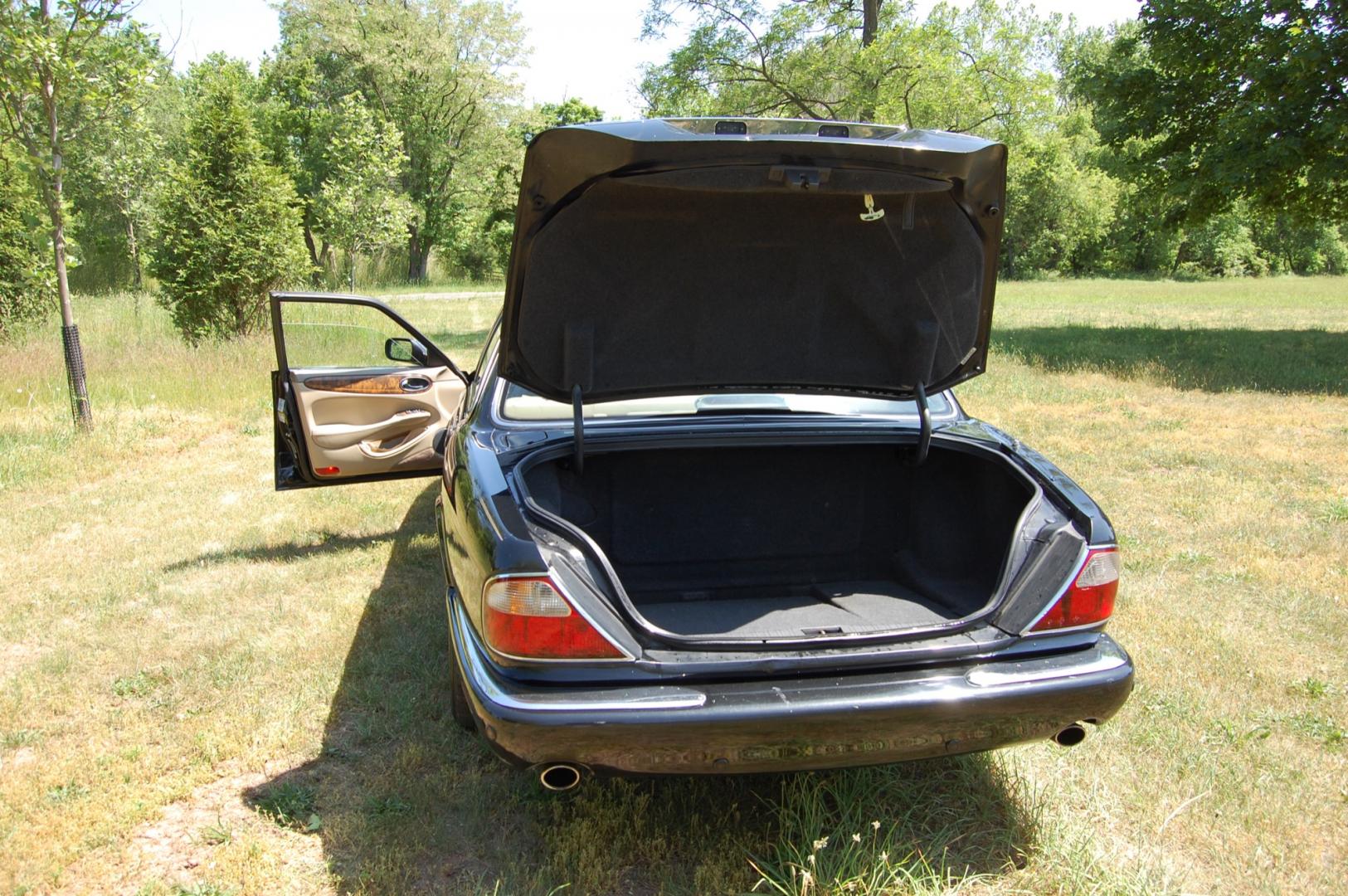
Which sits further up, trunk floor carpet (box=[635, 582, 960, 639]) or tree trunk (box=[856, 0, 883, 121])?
tree trunk (box=[856, 0, 883, 121])

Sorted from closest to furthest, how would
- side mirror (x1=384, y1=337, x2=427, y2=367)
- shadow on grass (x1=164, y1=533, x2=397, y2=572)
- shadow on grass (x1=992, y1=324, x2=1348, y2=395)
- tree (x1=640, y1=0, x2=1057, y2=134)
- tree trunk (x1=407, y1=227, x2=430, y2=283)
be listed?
side mirror (x1=384, y1=337, x2=427, y2=367)
shadow on grass (x1=164, y1=533, x2=397, y2=572)
shadow on grass (x1=992, y1=324, x2=1348, y2=395)
tree (x1=640, y1=0, x2=1057, y2=134)
tree trunk (x1=407, y1=227, x2=430, y2=283)

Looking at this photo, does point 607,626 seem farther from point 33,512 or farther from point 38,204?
point 38,204

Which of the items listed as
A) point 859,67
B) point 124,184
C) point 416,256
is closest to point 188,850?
point 859,67

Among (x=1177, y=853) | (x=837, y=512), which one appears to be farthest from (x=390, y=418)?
(x=1177, y=853)

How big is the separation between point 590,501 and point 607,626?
109cm

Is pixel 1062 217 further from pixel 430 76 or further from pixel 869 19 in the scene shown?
pixel 430 76

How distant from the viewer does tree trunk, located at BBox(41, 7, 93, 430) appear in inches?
289

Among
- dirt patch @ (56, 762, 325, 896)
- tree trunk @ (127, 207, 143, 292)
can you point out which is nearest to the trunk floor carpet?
dirt patch @ (56, 762, 325, 896)

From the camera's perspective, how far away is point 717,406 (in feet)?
11.3

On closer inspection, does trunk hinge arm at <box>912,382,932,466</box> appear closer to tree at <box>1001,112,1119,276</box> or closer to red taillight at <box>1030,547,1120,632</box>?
red taillight at <box>1030,547,1120,632</box>

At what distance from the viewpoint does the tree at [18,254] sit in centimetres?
1150

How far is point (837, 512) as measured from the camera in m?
3.51

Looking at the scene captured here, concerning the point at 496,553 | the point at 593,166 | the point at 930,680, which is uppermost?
the point at 593,166

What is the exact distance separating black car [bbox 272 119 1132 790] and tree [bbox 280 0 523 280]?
123 feet
